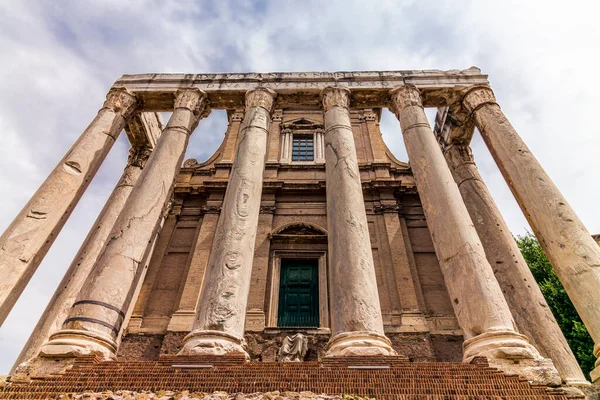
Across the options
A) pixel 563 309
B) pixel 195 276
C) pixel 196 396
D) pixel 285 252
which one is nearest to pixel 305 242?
pixel 285 252

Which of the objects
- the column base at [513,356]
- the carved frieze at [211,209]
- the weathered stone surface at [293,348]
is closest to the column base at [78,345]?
the weathered stone surface at [293,348]

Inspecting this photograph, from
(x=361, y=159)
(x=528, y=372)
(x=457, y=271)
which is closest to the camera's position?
(x=528, y=372)

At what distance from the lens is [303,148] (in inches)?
738

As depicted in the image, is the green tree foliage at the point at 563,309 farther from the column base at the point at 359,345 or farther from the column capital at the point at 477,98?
the column base at the point at 359,345

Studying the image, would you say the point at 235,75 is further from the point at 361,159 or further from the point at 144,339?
the point at 144,339

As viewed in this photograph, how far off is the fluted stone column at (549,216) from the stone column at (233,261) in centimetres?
642

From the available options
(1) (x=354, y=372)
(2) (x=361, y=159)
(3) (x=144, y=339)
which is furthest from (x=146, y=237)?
(2) (x=361, y=159)

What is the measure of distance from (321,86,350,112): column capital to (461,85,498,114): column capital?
3843 millimetres

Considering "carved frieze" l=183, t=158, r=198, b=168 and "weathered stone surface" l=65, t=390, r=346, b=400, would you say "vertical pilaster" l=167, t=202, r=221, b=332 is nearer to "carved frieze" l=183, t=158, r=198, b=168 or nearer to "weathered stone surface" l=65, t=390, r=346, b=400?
"carved frieze" l=183, t=158, r=198, b=168

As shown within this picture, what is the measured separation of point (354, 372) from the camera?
592 cm

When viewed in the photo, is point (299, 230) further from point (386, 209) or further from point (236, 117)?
point (236, 117)

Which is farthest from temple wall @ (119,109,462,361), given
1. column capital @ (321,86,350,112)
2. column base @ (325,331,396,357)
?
column base @ (325,331,396,357)

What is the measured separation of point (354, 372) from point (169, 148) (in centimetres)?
802

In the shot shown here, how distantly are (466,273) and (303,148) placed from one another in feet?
38.9
